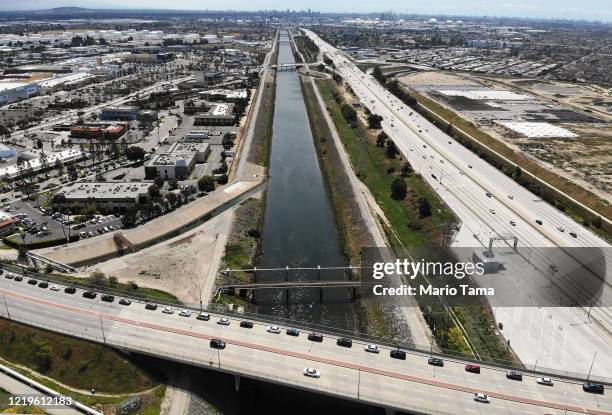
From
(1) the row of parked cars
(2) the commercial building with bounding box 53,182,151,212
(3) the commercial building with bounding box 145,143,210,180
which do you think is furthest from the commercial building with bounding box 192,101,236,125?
(1) the row of parked cars

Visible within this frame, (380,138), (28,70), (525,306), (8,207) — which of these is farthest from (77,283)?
(28,70)

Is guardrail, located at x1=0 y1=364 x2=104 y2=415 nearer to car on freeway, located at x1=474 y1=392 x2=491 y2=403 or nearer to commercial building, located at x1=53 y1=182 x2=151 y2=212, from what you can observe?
car on freeway, located at x1=474 y1=392 x2=491 y2=403

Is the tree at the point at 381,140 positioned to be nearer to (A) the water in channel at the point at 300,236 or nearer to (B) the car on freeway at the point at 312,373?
(A) the water in channel at the point at 300,236

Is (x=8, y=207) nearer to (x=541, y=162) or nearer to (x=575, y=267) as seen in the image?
(x=575, y=267)

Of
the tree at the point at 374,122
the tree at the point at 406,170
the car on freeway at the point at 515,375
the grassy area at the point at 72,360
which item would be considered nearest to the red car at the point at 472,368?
the car on freeway at the point at 515,375

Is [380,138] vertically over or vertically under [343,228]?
over

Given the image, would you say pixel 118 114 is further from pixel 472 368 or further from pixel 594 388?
pixel 594 388

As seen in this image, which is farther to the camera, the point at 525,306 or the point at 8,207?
the point at 8,207
